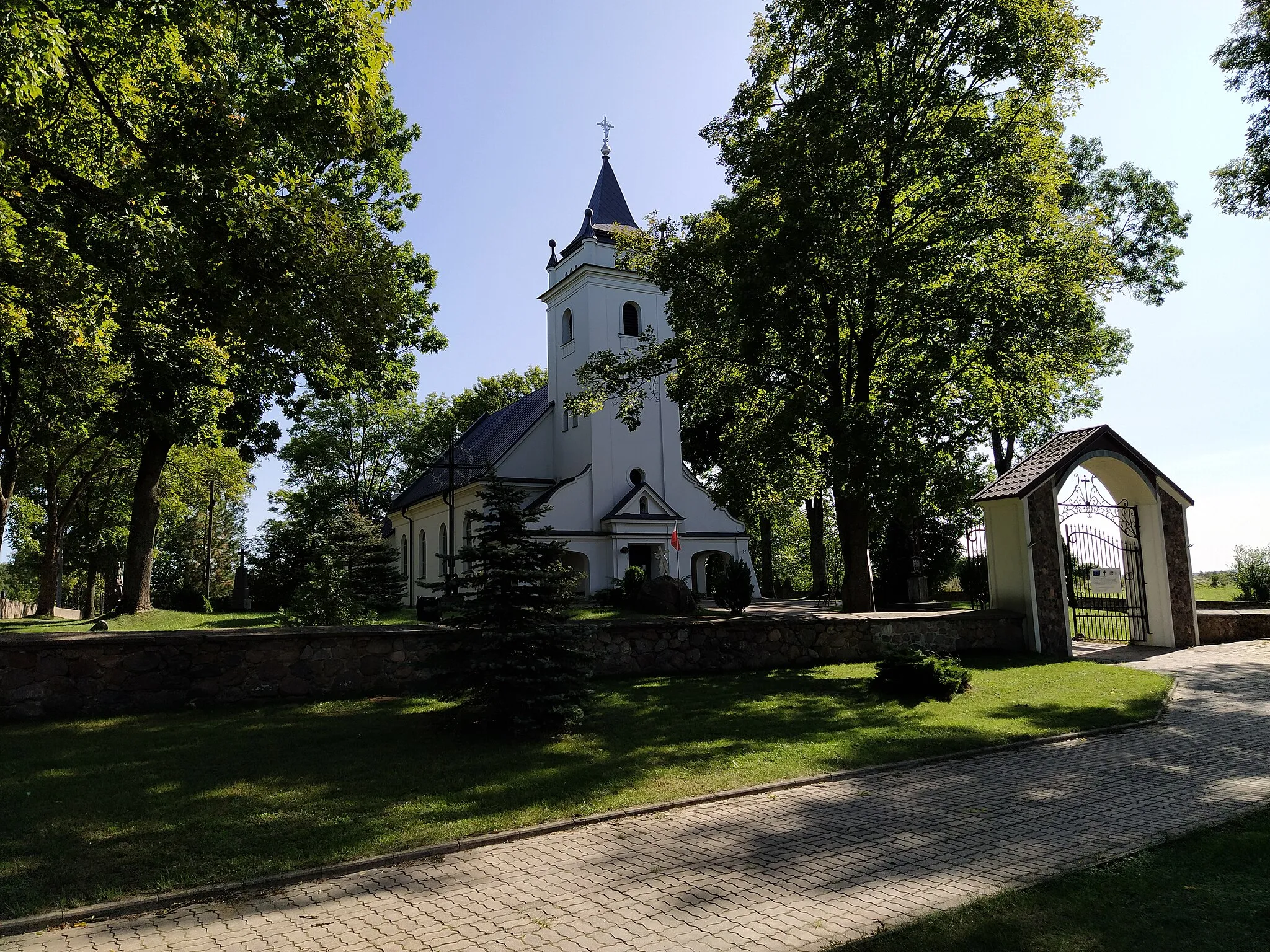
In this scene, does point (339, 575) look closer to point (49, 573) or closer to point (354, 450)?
point (49, 573)

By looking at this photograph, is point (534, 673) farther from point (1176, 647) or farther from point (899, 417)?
point (1176, 647)

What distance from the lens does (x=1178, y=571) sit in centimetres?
1688

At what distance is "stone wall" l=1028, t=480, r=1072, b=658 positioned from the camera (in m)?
15.3

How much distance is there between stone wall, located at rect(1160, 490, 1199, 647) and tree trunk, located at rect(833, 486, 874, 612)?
6.07m

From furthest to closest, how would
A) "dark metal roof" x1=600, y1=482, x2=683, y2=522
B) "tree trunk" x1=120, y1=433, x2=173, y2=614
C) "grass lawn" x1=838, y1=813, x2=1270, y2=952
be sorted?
"dark metal roof" x1=600, y1=482, x2=683, y2=522 < "tree trunk" x1=120, y1=433, x2=173, y2=614 < "grass lawn" x1=838, y1=813, x2=1270, y2=952

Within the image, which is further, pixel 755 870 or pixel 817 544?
pixel 817 544

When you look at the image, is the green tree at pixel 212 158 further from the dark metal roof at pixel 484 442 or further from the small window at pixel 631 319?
the small window at pixel 631 319

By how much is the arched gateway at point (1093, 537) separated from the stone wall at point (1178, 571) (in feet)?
0.05

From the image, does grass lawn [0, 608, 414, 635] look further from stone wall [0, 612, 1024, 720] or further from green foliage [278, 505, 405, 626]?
stone wall [0, 612, 1024, 720]

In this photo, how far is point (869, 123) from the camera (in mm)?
14438

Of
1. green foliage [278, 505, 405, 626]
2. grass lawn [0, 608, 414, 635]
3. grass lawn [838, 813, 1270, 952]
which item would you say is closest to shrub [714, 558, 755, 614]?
grass lawn [0, 608, 414, 635]

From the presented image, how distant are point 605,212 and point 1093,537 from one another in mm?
25078

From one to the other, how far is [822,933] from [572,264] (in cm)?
3299

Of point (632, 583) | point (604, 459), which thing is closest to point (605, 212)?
point (604, 459)
